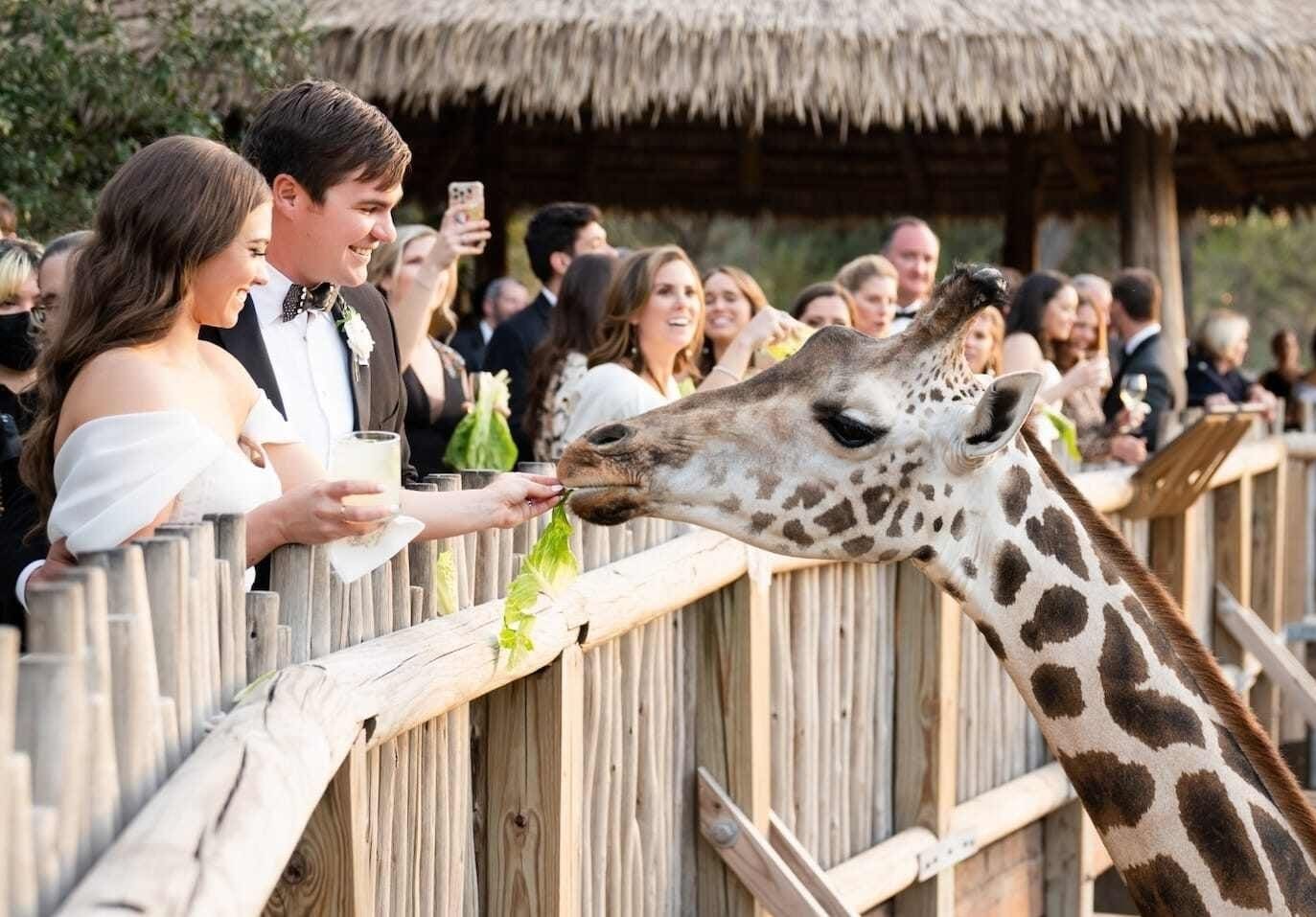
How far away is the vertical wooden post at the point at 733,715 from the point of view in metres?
5.02

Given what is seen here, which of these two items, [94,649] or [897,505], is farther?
[897,505]

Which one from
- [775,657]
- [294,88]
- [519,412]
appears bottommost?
[775,657]

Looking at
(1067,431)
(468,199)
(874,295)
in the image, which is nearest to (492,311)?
(874,295)

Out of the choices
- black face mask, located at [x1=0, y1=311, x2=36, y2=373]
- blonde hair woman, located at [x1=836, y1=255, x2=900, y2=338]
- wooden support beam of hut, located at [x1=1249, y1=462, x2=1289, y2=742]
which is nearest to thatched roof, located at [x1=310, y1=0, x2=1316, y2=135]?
wooden support beam of hut, located at [x1=1249, y1=462, x2=1289, y2=742]

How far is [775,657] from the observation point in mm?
5500

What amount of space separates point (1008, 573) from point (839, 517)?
392 mm

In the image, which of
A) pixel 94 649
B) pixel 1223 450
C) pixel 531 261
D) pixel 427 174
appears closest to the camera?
pixel 94 649

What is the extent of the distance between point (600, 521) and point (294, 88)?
1.09 metres

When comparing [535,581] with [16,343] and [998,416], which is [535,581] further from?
[16,343]

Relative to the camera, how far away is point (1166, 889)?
393cm

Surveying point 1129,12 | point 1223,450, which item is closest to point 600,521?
point 1223,450

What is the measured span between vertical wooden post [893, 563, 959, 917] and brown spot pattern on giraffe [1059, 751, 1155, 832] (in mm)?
2227

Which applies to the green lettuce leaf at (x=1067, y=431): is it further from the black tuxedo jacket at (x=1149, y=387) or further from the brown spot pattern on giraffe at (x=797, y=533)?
the brown spot pattern on giraffe at (x=797, y=533)

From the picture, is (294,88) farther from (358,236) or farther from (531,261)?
(531,261)
